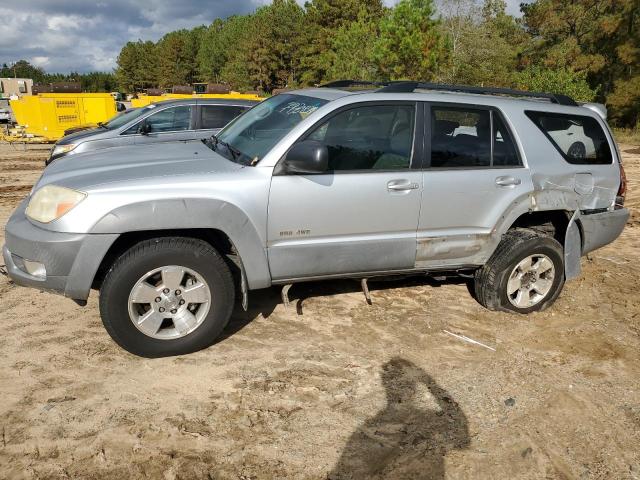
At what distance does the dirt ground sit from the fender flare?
688 mm

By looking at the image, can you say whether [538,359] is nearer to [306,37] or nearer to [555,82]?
[555,82]

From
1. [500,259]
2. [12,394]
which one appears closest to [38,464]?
[12,394]

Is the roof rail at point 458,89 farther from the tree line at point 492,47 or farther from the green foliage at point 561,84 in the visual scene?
the green foliage at point 561,84

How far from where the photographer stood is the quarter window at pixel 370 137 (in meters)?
3.76

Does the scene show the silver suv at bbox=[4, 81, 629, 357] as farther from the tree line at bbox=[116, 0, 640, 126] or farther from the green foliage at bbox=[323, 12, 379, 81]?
the green foliage at bbox=[323, 12, 379, 81]

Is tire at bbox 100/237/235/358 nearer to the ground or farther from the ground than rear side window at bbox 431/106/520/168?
nearer to the ground

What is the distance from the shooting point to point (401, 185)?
12.6ft

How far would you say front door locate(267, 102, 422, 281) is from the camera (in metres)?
3.61

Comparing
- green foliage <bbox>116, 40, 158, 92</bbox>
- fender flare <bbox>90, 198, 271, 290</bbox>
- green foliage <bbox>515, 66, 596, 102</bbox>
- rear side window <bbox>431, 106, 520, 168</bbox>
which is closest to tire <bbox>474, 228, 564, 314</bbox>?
rear side window <bbox>431, 106, 520, 168</bbox>

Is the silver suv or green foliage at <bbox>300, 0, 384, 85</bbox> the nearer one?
the silver suv


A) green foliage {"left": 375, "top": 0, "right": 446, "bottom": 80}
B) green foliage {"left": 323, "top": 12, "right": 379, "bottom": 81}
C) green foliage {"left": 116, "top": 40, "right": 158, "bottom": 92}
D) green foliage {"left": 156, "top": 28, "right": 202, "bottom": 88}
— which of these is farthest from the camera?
green foliage {"left": 116, "top": 40, "right": 158, "bottom": 92}

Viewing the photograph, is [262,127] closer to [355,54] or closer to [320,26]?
[355,54]

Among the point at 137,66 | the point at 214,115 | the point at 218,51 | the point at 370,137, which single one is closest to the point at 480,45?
the point at 214,115

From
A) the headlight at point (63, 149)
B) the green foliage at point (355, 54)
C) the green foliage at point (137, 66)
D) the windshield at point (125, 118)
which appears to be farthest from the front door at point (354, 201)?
the green foliage at point (137, 66)
